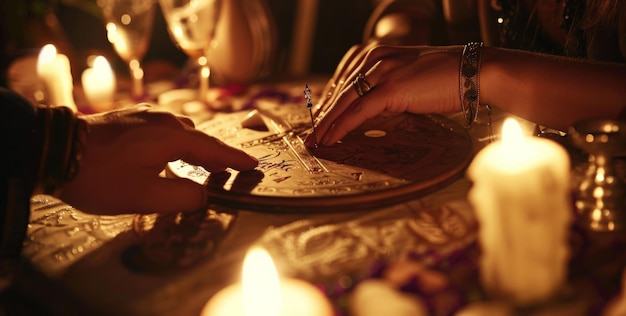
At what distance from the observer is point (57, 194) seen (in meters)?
→ 0.75

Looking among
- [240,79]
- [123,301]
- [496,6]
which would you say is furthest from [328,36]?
[123,301]

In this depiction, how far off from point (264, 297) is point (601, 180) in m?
0.40

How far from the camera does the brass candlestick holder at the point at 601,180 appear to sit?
0.66m

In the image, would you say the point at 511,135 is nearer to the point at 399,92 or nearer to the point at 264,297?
the point at 264,297

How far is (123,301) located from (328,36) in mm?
2596

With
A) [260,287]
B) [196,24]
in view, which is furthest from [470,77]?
[196,24]

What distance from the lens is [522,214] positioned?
0.53 metres

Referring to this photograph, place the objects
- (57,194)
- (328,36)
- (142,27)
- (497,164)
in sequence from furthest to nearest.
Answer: (328,36)
(142,27)
(57,194)
(497,164)

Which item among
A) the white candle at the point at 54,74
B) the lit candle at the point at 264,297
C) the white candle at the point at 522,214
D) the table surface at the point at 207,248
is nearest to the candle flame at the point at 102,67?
the white candle at the point at 54,74

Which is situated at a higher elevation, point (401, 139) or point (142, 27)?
point (142, 27)

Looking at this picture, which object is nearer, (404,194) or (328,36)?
(404,194)

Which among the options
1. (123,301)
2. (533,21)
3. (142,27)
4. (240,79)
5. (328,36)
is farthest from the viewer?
(328,36)

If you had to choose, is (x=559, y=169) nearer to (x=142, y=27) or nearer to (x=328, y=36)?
(x=142, y=27)

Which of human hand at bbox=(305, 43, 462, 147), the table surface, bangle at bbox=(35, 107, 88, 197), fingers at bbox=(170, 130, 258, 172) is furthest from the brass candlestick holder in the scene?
bangle at bbox=(35, 107, 88, 197)
